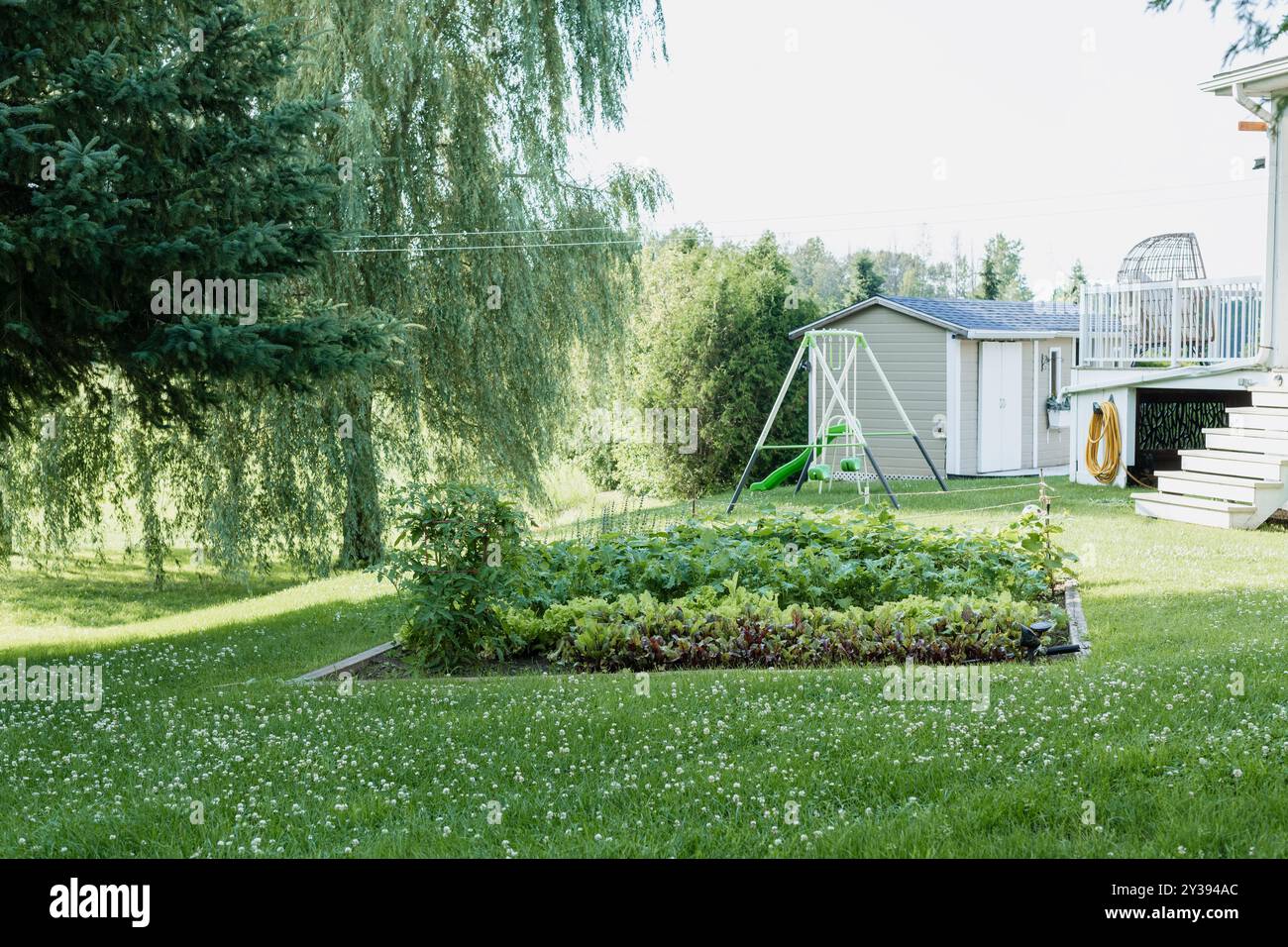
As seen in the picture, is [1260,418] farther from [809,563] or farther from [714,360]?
[714,360]

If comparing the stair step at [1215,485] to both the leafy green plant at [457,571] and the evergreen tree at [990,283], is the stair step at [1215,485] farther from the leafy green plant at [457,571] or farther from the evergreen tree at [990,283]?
the evergreen tree at [990,283]

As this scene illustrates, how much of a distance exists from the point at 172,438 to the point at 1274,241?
41.9ft

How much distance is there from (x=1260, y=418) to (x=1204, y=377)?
2436mm

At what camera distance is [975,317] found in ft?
69.4

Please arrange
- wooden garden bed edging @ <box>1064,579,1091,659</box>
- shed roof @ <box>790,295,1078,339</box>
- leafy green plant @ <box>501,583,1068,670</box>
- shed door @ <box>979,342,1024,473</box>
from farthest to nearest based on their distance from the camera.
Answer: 1. shed door @ <box>979,342,1024,473</box>
2. shed roof @ <box>790,295,1078,339</box>
3. wooden garden bed edging @ <box>1064,579,1091,659</box>
4. leafy green plant @ <box>501,583,1068,670</box>

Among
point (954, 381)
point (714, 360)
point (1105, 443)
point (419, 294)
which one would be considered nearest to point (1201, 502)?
point (1105, 443)

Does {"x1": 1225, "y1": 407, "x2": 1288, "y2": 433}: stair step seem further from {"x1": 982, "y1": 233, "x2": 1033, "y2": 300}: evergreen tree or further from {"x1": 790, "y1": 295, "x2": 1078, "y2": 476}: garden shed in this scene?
{"x1": 982, "y1": 233, "x2": 1033, "y2": 300}: evergreen tree

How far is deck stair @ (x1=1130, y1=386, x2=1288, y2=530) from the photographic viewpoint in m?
11.1

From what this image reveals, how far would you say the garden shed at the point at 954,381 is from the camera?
2052 cm

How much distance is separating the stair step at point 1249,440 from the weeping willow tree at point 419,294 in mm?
7129

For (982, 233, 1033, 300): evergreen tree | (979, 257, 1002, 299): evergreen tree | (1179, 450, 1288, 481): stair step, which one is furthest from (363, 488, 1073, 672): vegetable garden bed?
(982, 233, 1033, 300): evergreen tree

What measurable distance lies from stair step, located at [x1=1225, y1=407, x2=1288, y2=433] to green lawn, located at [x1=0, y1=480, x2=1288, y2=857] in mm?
6210

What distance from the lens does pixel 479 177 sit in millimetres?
12586

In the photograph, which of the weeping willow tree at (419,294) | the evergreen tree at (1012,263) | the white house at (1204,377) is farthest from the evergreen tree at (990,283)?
the weeping willow tree at (419,294)
